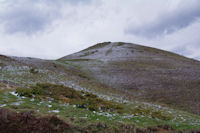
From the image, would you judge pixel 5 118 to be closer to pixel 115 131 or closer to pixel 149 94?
pixel 115 131

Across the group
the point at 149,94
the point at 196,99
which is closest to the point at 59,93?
the point at 149,94

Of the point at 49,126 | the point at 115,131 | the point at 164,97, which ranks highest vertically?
the point at 49,126

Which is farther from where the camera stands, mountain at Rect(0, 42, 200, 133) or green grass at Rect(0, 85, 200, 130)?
green grass at Rect(0, 85, 200, 130)

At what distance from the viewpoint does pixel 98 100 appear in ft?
62.4

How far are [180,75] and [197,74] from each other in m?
4.79

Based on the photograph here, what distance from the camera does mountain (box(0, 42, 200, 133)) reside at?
364 inches

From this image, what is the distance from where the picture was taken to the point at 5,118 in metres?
8.03

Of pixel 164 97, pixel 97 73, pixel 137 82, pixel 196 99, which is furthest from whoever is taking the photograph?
pixel 97 73

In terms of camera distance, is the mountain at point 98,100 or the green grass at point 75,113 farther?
the green grass at point 75,113

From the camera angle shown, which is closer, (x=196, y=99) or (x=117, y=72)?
(x=196, y=99)

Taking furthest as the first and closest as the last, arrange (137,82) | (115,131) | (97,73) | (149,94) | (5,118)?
(97,73), (137,82), (149,94), (115,131), (5,118)

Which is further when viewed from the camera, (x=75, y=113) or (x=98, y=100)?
(x=98, y=100)

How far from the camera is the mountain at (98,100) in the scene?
30.3 ft

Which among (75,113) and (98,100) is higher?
(75,113)
